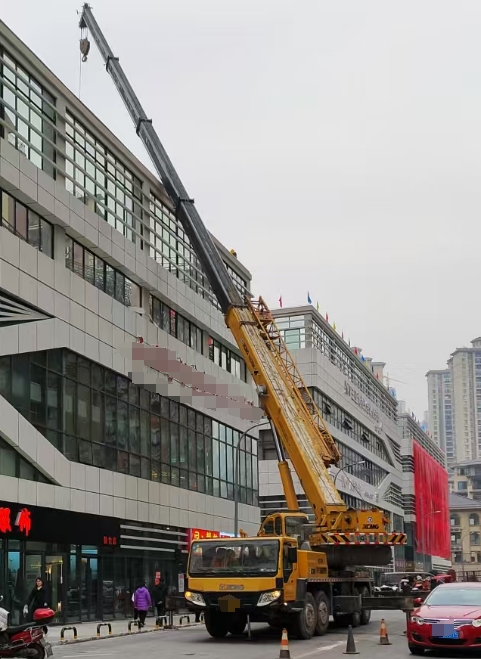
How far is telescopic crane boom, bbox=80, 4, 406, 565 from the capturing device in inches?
1076

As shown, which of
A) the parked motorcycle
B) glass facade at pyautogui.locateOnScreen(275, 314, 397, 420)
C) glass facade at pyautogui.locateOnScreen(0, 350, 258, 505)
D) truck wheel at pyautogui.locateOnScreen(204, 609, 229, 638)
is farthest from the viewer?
glass facade at pyautogui.locateOnScreen(275, 314, 397, 420)

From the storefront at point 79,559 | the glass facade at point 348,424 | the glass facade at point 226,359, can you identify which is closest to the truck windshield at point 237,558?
the storefront at point 79,559

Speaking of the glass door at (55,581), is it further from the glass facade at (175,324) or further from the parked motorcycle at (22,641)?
the parked motorcycle at (22,641)

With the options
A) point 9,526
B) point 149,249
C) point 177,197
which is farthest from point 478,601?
point 149,249

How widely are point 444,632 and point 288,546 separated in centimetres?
656

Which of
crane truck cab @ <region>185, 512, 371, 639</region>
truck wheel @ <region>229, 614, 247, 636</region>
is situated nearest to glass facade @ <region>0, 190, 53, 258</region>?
crane truck cab @ <region>185, 512, 371, 639</region>

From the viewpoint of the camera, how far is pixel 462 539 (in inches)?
6718

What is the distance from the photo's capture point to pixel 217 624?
24.8 m

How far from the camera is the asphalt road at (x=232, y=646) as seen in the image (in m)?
19.7

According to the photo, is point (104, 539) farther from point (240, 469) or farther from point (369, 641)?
point (240, 469)

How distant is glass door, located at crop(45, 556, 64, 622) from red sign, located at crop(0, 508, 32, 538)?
209 centimetres

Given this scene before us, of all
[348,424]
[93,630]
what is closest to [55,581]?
[93,630]

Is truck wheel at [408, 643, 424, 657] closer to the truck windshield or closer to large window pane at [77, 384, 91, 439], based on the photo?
the truck windshield

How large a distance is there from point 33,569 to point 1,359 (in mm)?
6665
